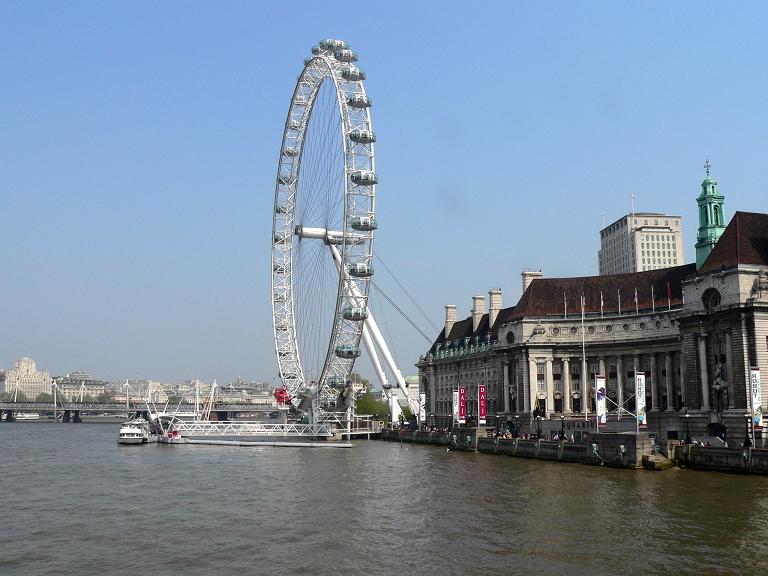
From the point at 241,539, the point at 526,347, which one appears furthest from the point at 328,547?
the point at 526,347

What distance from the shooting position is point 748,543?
96.8 ft

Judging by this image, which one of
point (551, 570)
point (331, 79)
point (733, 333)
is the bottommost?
point (551, 570)

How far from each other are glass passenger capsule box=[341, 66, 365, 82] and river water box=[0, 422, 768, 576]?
1537 inches

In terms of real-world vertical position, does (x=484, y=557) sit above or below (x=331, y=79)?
below

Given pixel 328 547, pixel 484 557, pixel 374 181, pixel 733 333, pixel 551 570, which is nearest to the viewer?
pixel 551 570

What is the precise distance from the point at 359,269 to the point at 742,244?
3549 centimetres

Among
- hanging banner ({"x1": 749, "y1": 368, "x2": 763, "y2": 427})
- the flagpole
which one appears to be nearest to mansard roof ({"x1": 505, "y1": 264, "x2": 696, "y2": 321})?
the flagpole

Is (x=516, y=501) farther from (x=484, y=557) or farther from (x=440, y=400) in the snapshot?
(x=440, y=400)

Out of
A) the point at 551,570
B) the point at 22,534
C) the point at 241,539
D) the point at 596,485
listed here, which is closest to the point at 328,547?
the point at 241,539

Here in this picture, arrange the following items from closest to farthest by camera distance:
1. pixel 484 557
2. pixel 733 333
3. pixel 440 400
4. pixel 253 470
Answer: pixel 484 557 → pixel 253 470 → pixel 733 333 → pixel 440 400

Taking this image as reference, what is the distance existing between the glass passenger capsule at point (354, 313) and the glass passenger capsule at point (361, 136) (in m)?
16.8

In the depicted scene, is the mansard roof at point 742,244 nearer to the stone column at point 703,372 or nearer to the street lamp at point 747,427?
the stone column at point 703,372

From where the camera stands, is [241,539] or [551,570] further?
[241,539]

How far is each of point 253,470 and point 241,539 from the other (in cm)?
2879
